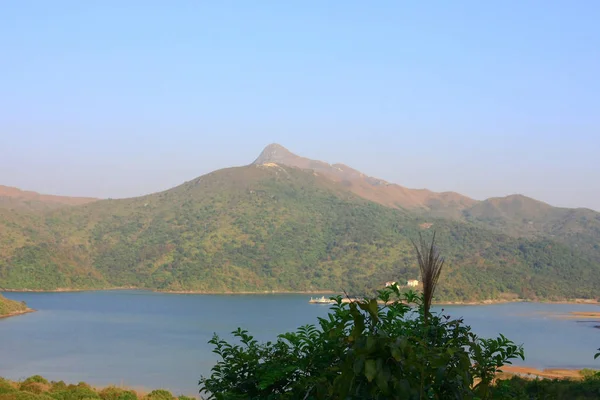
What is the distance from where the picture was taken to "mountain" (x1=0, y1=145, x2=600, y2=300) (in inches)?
3878

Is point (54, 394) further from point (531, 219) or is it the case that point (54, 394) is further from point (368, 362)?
point (531, 219)

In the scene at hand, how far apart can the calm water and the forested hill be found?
7.88 meters

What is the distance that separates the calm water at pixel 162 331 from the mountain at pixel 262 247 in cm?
810

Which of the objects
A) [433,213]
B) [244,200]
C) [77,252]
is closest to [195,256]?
[77,252]

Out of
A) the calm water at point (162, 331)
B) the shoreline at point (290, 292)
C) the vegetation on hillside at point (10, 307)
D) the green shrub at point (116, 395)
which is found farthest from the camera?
the shoreline at point (290, 292)

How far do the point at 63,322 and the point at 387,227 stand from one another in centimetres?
8066

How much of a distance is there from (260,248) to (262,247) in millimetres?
818

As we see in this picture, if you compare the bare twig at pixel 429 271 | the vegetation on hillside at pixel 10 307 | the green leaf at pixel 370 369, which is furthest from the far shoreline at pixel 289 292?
the green leaf at pixel 370 369

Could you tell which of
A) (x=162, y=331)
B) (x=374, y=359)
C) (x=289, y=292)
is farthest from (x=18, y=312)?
(x=374, y=359)

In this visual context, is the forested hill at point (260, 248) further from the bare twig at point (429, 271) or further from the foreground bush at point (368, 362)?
the foreground bush at point (368, 362)

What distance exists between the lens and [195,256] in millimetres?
109688

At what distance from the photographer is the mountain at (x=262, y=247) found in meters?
98.5

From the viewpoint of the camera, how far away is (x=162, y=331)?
58688 mm

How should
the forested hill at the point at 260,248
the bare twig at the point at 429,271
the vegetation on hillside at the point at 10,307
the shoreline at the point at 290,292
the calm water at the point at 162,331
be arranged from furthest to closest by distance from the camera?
the forested hill at the point at 260,248 < the shoreline at the point at 290,292 < the vegetation on hillside at the point at 10,307 < the calm water at the point at 162,331 < the bare twig at the point at 429,271
